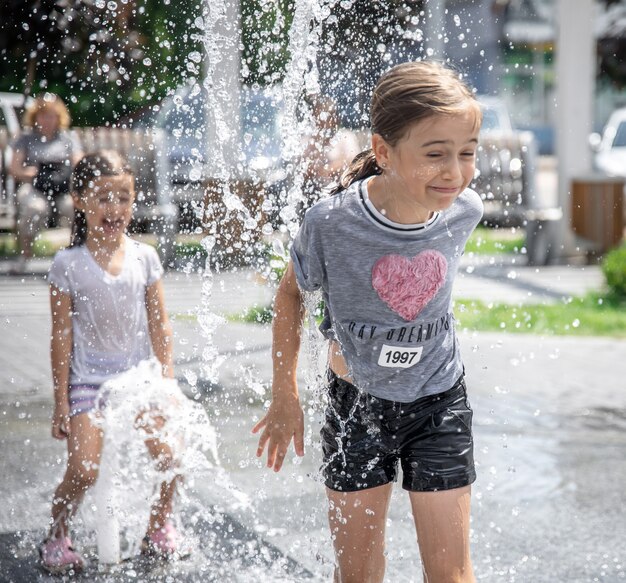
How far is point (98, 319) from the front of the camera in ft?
10.6

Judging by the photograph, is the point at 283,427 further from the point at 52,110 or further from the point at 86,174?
the point at 52,110

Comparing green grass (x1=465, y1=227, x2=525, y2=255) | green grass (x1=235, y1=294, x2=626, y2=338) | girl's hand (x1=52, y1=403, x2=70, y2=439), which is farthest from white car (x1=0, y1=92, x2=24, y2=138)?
girl's hand (x1=52, y1=403, x2=70, y2=439)

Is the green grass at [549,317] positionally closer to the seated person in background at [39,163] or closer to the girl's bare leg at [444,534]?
the seated person in background at [39,163]

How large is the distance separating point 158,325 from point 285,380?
3.03ft

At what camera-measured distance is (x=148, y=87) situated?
15.8 meters

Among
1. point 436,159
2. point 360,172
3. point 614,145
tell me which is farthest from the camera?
point 614,145

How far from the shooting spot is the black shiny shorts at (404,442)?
2.40 m

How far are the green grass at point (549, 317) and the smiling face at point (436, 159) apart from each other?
4873 millimetres

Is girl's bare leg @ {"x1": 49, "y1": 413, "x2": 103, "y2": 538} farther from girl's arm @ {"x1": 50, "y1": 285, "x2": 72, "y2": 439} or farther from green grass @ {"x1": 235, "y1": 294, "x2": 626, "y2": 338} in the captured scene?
green grass @ {"x1": 235, "y1": 294, "x2": 626, "y2": 338}

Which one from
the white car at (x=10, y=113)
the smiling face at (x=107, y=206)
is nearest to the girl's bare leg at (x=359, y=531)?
the smiling face at (x=107, y=206)

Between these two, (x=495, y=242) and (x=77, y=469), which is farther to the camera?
(x=495, y=242)

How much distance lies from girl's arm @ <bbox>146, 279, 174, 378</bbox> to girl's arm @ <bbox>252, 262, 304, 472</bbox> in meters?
0.88

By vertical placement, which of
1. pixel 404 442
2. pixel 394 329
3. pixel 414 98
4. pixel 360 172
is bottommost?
pixel 404 442

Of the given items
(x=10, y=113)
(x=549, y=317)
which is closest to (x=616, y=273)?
(x=549, y=317)
